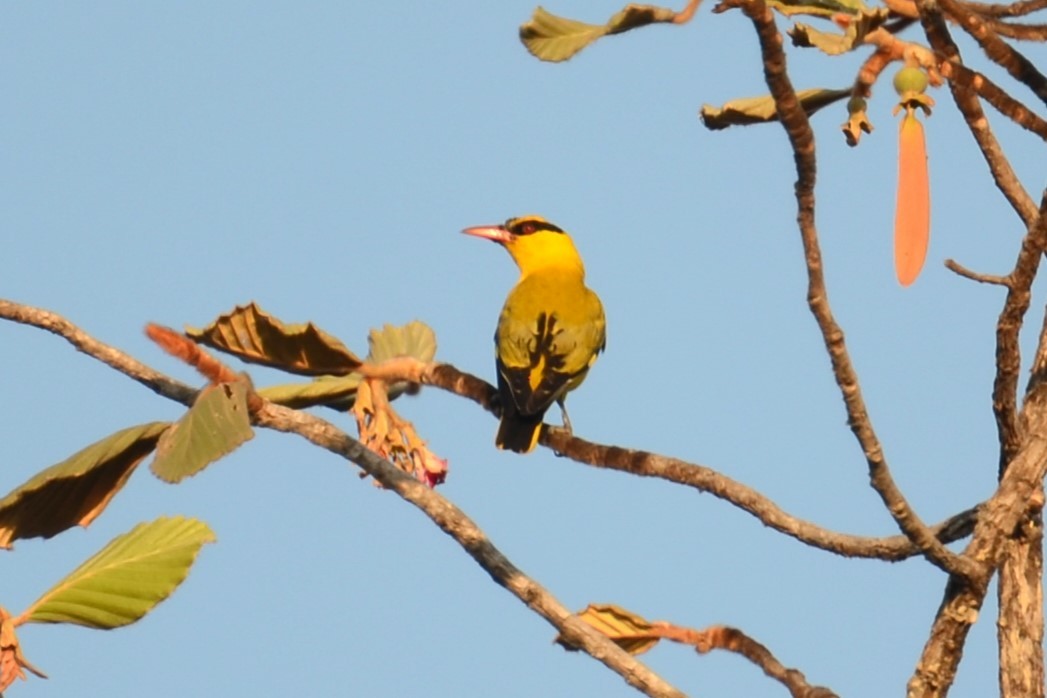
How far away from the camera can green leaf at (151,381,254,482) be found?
11.4 ft

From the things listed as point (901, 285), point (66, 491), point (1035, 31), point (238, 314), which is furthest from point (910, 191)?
point (66, 491)

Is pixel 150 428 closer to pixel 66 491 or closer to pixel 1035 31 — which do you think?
pixel 66 491

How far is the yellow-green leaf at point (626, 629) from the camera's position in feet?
13.2

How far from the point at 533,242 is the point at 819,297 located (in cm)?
496

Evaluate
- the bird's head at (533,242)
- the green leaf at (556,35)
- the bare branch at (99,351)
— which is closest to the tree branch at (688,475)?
the bare branch at (99,351)

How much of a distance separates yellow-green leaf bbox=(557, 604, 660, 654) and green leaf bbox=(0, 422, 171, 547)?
41.9 inches

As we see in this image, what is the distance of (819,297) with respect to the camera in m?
3.24

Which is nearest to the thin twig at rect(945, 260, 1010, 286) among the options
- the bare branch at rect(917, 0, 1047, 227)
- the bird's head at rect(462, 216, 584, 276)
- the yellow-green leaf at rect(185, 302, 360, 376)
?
the bare branch at rect(917, 0, 1047, 227)

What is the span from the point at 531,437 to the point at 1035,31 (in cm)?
217

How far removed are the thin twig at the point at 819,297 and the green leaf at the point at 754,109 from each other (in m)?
1.13

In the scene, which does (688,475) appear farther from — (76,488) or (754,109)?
(76,488)

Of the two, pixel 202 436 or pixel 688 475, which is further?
pixel 688 475

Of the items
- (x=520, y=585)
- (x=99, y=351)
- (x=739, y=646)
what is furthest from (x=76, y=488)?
(x=739, y=646)

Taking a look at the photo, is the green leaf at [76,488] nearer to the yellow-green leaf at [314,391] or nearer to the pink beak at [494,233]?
the yellow-green leaf at [314,391]
